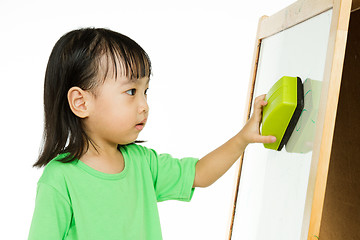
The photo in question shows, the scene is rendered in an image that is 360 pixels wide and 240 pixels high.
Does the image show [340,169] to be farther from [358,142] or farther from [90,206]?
[90,206]

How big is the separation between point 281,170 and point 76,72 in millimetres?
469

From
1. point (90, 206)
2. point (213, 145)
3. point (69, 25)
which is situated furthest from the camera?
point (213, 145)

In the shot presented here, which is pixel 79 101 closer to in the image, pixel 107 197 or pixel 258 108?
pixel 107 197

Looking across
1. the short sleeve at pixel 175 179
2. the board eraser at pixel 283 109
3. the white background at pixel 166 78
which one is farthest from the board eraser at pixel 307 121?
the white background at pixel 166 78

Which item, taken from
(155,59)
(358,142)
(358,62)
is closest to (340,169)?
(358,142)

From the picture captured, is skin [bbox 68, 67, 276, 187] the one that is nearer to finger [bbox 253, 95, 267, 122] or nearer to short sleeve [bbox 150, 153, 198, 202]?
finger [bbox 253, 95, 267, 122]

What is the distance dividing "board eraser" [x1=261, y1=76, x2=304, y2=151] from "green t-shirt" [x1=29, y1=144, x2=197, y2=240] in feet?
0.77

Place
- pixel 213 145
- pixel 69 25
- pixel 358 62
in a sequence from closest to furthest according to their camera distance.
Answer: pixel 358 62 → pixel 69 25 → pixel 213 145

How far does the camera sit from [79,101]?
85 cm

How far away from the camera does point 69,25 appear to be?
5.49 ft

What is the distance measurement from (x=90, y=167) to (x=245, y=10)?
1.20 m

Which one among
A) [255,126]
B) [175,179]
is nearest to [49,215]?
[175,179]

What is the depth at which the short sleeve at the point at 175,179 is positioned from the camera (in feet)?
3.17

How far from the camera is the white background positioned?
1659mm
